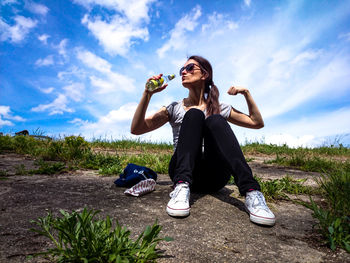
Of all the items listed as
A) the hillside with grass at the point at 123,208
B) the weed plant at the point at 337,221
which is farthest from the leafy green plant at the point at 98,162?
the weed plant at the point at 337,221

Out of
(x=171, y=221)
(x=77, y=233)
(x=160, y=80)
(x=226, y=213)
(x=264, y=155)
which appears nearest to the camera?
(x=77, y=233)

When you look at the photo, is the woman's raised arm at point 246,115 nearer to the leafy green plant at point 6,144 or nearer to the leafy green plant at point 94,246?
the leafy green plant at point 94,246

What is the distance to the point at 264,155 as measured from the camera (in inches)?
305

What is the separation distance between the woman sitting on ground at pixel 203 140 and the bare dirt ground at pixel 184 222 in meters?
0.16

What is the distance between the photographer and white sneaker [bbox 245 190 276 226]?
6.91 ft

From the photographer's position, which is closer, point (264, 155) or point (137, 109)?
point (137, 109)

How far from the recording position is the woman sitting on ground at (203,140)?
230cm

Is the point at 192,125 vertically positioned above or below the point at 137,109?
below

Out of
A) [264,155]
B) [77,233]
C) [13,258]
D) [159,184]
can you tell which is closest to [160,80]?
[159,184]

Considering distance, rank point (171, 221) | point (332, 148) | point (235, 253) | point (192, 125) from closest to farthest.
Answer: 1. point (235, 253)
2. point (171, 221)
3. point (192, 125)
4. point (332, 148)

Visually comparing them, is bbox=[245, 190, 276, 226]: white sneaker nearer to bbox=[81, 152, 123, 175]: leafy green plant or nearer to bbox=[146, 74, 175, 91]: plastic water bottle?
bbox=[146, 74, 175, 91]: plastic water bottle

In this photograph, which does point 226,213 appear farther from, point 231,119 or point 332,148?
point 332,148

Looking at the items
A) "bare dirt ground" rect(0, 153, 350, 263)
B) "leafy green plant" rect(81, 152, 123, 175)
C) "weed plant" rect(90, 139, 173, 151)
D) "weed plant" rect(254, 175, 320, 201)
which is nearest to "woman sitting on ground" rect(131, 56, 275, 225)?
"bare dirt ground" rect(0, 153, 350, 263)

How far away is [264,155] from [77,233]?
7.23m
